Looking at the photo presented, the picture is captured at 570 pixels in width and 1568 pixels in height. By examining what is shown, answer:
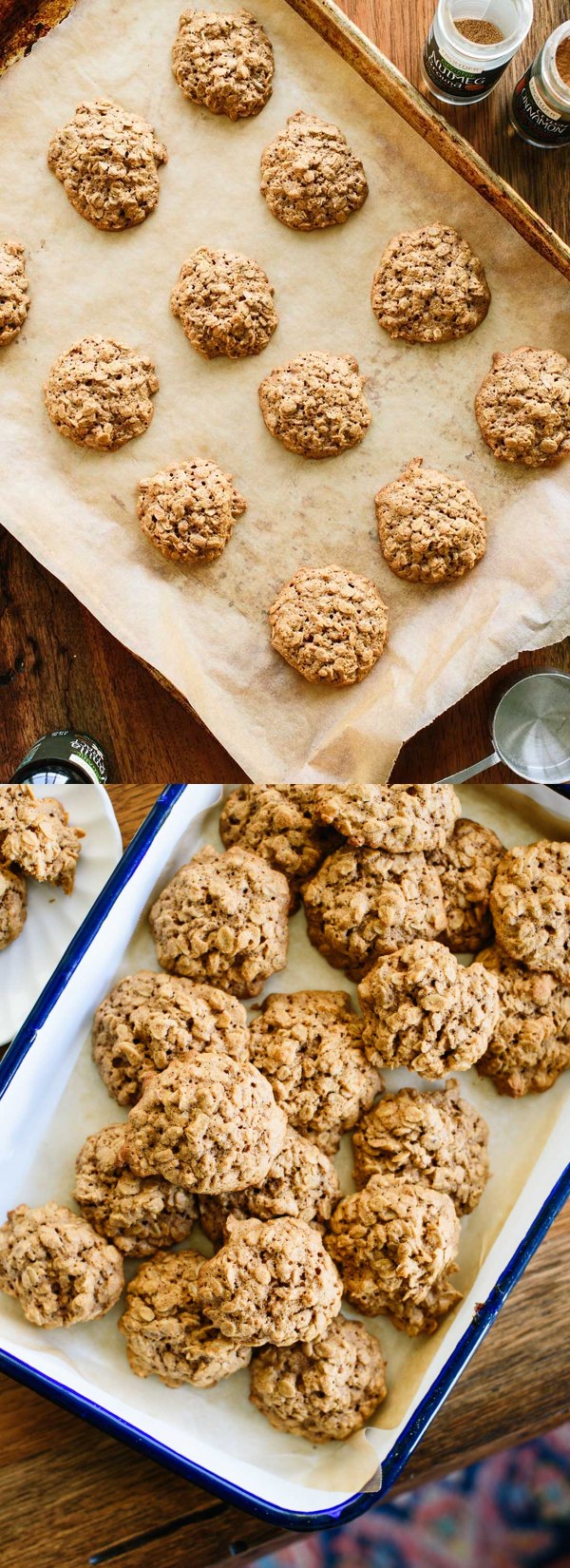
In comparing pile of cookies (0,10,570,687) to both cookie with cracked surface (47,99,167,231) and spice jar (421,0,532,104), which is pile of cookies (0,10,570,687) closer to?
cookie with cracked surface (47,99,167,231)

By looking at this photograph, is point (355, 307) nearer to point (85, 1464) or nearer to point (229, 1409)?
point (229, 1409)

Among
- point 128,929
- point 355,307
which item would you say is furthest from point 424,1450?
point 355,307

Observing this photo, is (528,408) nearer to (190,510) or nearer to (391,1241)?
(190,510)

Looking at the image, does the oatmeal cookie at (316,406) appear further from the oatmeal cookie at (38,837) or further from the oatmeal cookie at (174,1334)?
the oatmeal cookie at (174,1334)

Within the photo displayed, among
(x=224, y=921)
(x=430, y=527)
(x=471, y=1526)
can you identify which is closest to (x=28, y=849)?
(x=224, y=921)

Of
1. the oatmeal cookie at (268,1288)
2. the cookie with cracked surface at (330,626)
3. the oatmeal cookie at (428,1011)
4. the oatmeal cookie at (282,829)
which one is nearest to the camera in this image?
the oatmeal cookie at (268,1288)

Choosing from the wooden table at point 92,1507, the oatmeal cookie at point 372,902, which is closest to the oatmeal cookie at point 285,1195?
the oatmeal cookie at point 372,902

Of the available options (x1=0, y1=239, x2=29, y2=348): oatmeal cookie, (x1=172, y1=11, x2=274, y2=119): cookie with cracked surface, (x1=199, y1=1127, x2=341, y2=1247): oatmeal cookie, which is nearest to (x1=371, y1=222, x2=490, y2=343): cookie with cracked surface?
(x1=172, y1=11, x2=274, y2=119): cookie with cracked surface
